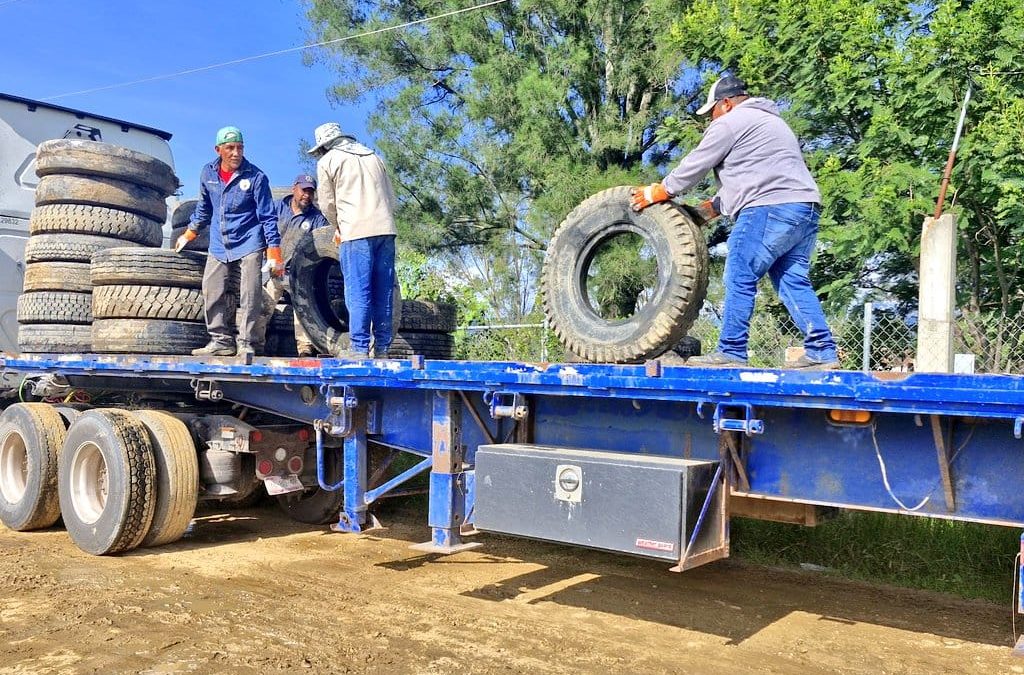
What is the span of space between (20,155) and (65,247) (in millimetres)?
2091

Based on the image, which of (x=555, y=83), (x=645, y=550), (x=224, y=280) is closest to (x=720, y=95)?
(x=645, y=550)

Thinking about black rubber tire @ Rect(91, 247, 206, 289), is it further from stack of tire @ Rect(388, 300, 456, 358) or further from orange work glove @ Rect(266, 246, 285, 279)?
stack of tire @ Rect(388, 300, 456, 358)

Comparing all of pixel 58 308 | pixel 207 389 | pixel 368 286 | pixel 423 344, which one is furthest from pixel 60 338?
pixel 368 286

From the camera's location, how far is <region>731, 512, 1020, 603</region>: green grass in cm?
555

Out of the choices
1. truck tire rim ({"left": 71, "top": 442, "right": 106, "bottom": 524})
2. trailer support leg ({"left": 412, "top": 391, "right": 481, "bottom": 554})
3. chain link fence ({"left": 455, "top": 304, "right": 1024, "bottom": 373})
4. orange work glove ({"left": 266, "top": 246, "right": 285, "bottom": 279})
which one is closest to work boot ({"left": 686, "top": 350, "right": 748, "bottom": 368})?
trailer support leg ({"left": 412, "top": 391, "right": 481, "bottom": 554})

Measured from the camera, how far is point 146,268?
20.9 ft

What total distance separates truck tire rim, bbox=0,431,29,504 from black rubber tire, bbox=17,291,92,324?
0.92 meters

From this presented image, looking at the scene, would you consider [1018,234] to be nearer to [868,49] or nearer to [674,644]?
[868,49]

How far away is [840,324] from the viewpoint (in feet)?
28.0

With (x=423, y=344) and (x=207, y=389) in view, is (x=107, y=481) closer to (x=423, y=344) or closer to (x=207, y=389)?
(x=207, y=389)

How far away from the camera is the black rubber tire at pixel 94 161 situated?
705 cm

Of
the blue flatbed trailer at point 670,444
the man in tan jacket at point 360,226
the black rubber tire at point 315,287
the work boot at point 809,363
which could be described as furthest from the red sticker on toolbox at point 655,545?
the black rubber tire at point 315,287

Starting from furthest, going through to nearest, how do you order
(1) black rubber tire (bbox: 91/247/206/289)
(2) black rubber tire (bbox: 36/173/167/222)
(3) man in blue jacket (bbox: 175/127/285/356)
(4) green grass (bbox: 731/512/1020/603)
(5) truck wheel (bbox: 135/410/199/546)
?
(2) black rubber tire (bbox: 36/173/167/222)
(1) black rubber tire (bbox: 91/247/206/289)
(3) man in blue jacket (bbox: 175/127/285/356)
(5) truck wheel (bbox: 135/410/199/546)
(4) green grass (bbox: 731/512/1020/603)

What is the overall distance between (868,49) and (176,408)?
7.51 metres
